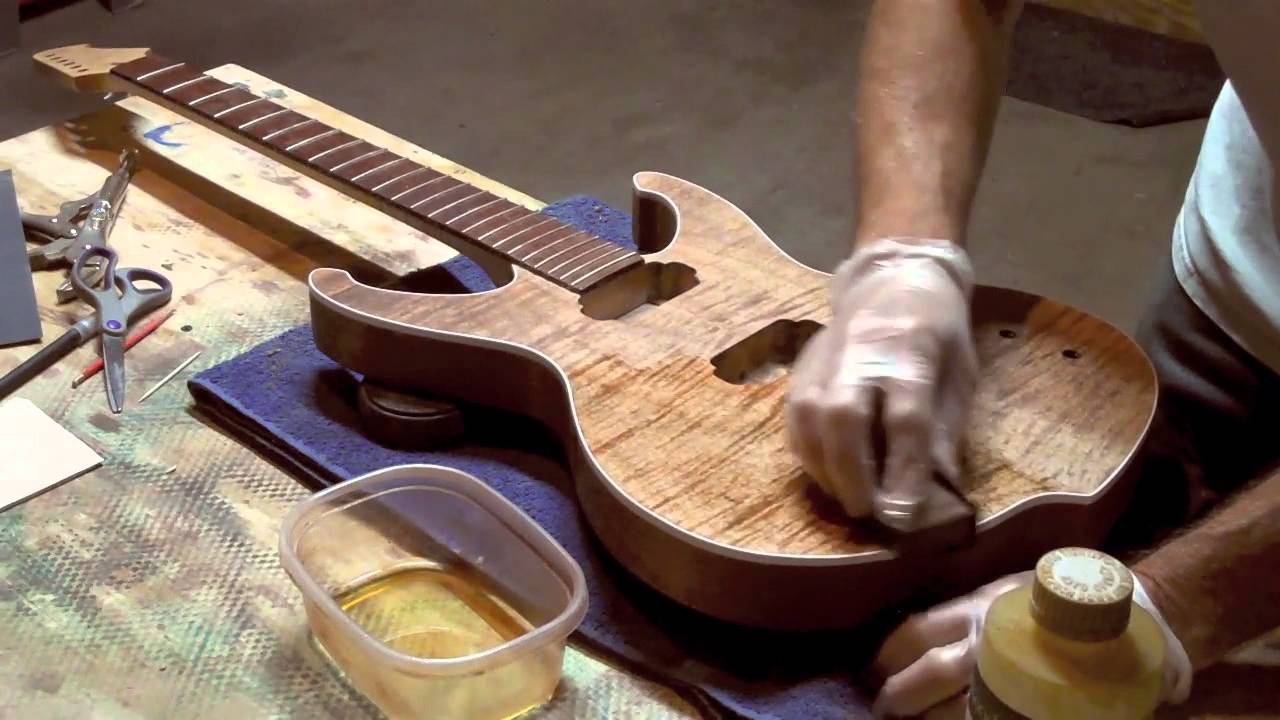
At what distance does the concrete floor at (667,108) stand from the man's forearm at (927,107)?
3.47 ft

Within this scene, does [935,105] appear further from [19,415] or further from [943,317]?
[19,415]

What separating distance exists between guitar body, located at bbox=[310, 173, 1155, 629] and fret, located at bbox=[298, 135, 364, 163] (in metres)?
0.18

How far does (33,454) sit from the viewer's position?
2.54 ft

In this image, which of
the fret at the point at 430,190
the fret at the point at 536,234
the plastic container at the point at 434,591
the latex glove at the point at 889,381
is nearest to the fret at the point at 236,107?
the fret at the point at 430,190

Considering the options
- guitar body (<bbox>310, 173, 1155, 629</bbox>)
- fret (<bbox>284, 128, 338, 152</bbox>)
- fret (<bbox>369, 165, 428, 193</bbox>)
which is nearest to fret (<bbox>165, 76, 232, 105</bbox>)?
fret (<bbox>284, 128, 338, 152</bbox>)

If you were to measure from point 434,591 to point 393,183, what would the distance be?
1.25ft

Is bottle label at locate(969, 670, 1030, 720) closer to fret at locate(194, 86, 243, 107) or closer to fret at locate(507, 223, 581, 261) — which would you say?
fret at locate(507, 223, 581, 261)

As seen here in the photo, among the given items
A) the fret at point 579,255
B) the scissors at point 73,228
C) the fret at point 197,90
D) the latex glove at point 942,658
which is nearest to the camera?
the latex glove at point 942,658

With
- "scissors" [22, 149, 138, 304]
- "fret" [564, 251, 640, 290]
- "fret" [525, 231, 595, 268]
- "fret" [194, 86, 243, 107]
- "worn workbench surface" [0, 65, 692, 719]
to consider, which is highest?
"fret" [194, 86, 243, 107]

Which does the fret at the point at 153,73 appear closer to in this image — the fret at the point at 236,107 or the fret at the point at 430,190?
the fret at the point at 236,107

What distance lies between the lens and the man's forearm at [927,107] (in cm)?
80

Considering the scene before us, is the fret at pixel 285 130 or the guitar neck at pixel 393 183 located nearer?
the guitar neck at pixel 393 183

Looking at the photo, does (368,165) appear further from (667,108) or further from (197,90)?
(667,108)

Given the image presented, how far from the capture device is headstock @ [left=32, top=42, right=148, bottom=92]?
1106 mm
